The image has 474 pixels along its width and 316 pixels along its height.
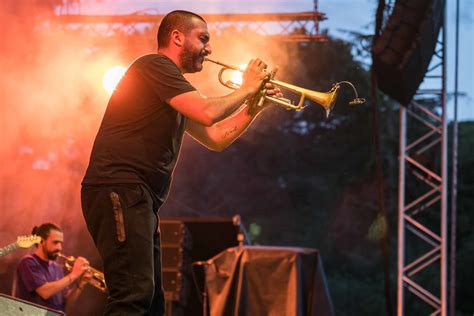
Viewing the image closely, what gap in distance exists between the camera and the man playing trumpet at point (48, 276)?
255 inches

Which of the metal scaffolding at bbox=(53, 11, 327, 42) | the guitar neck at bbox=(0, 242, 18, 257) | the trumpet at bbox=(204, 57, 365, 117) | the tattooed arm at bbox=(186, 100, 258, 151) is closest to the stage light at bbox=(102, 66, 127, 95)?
the metal scaffolding at bbox=(53, 11, 327, 42)

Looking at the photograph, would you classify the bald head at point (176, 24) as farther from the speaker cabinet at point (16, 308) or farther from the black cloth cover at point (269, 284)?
the black cloth cover at point (269, 284)

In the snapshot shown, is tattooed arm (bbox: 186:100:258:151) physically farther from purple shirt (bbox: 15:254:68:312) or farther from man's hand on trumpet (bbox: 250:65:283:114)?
purple shirt (bbox: 15:254:68:312)

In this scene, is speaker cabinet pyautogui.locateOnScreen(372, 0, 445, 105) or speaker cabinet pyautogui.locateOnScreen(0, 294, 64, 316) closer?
speaker cabinet pyautogui.locateOnScreen(0, 294, 64, 316)

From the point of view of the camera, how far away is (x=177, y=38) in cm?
346

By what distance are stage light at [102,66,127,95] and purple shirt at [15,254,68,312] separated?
2267mm

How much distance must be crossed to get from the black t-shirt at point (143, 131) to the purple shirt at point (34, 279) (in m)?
3.64

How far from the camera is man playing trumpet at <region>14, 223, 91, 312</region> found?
6.47m

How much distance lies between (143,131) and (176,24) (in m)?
0.61

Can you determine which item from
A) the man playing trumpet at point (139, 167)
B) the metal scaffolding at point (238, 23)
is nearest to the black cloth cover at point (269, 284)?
the man playing trumpet at point (139, 167)

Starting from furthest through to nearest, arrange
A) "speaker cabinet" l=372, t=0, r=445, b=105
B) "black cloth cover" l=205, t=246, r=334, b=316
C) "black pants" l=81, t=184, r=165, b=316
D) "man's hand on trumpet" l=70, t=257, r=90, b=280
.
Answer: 1. "speaker cabinet" l=372, t=0, r=445, b=105
2. "man's hand on trumpet" l=70, t=257, r=90, b=280
3. "black cloth cover" l=205, t=246, r=334, b=316
4. "black pants" l=81, t=184, r=165, b=316

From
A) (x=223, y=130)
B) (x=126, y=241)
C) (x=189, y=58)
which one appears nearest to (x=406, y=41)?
(x=223, y=130)

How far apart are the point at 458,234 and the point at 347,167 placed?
4.74m

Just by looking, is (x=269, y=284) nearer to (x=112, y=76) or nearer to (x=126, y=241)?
(x=126, y=241)
